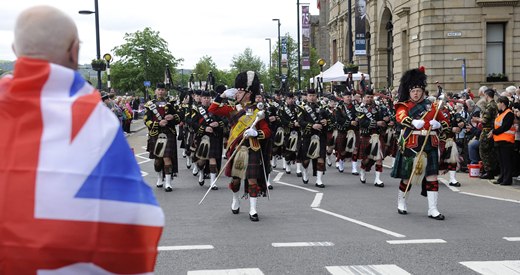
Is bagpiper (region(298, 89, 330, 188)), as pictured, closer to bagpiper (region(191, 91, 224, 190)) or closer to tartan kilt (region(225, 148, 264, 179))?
bagpiper (region(191, 91, 224, 190))

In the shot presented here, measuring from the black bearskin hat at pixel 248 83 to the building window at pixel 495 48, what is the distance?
80.9 ft

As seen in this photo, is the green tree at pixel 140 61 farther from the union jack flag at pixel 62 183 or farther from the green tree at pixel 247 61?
the union jack flag at pixel 62 183

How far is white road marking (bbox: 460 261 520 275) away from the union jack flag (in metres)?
4.68

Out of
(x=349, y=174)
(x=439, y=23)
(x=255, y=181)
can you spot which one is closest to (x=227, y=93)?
(x=255, y=181)

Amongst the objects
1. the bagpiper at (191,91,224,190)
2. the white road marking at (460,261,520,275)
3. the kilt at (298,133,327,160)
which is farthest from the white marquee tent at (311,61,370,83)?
the white road marking at (460,261,520,275)

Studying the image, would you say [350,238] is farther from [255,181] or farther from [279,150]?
[279,150]

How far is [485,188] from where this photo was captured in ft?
44.8

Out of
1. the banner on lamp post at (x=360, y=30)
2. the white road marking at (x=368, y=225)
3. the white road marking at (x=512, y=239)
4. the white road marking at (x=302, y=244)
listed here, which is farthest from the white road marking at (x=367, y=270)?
the banner on lamp post at (x=360, y=30)

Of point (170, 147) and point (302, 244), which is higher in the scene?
point (170, 147)

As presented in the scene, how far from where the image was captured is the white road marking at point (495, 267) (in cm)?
663

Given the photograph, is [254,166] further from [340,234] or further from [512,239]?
[512,239]

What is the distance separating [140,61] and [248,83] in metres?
55.4

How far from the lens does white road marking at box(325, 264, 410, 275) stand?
21.7 feet

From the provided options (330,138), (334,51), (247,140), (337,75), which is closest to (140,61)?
(334,51)
